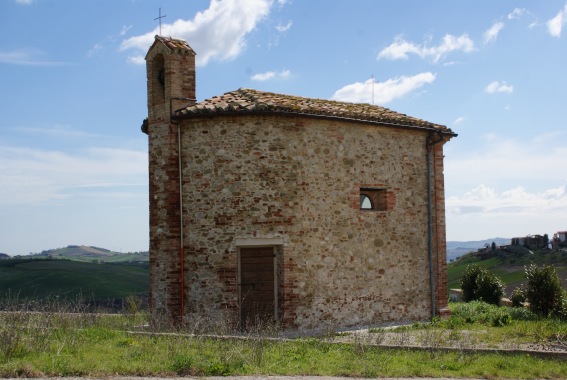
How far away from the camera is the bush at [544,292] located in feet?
55.7

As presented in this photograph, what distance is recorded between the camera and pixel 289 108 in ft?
46.2

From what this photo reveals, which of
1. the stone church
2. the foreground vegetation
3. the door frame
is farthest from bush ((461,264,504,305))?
the door frame

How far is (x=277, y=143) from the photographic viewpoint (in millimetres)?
14219

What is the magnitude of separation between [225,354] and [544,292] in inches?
467

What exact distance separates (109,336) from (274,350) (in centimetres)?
365

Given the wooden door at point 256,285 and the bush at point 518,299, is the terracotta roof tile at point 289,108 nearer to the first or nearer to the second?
the wooden door at point 256,285

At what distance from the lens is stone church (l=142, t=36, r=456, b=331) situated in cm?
1396

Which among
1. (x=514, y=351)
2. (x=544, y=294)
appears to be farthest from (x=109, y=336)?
(x=544, y=294)

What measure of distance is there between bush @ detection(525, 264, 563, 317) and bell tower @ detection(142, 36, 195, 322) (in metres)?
10.7

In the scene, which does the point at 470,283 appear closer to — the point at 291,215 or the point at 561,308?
the point at 561,308

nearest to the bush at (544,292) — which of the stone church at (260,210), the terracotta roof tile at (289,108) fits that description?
the stone church at (260,210)

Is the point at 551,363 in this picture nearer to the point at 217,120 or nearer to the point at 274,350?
the point at 274,350

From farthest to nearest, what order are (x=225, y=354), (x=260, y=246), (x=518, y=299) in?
(x=518, y=299), (x=260, y=246), (x=225, y=354)

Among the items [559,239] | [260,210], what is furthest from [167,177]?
[559,239]
